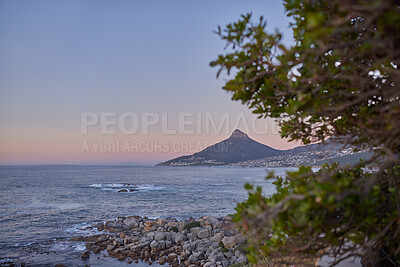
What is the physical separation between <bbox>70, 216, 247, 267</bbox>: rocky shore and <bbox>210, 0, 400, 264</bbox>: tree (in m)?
10.0

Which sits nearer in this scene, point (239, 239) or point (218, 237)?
point (239, 239)

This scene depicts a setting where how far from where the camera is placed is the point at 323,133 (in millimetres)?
4086

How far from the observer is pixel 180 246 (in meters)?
17.3

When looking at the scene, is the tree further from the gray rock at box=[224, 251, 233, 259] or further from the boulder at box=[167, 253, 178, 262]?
the boulder at box=[167, 253, 178, 262]

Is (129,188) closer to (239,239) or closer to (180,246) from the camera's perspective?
(180,246)

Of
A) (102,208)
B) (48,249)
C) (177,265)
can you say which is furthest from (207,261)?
(102,208)

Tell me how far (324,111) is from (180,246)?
15570mm

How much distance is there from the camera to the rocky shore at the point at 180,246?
14.7m

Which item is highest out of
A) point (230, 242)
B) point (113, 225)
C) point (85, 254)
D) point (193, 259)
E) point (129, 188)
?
point (230, 242)

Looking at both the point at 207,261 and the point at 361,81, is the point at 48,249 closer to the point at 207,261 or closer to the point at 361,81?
the point at 207,261

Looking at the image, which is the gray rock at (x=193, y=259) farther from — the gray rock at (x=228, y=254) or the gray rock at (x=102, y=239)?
the gray rock at (x=102, y=239)

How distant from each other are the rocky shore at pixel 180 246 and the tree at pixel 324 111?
10.0 m

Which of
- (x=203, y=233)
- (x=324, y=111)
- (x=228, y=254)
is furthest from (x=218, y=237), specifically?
(x=324, y=111)

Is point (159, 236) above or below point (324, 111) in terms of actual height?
below
